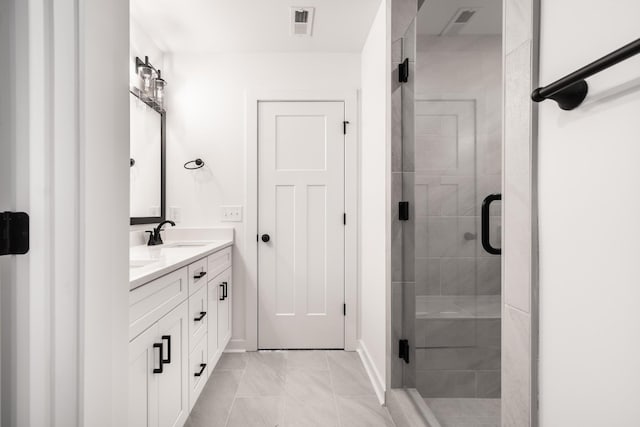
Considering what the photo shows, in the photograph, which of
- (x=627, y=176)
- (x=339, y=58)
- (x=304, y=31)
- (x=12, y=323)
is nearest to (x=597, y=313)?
(x=627, y=176)

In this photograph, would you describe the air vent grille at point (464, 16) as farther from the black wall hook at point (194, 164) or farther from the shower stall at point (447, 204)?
the black wall hook at point (194, 164)

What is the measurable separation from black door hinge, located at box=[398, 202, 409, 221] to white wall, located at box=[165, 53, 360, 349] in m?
1.39

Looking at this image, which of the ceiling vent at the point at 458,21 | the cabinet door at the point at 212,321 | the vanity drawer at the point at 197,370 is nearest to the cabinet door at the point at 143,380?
the vanity drawer at the point at 197,370

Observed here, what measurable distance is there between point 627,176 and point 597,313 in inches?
9.0

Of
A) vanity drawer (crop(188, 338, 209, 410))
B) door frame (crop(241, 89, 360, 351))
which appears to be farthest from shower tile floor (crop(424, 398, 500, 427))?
vanity drawer (crop(188, 338, 209, 410))

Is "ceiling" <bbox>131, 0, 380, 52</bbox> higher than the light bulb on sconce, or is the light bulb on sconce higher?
"ceiling" <bbox>131, 0, 380, 52</bbox>

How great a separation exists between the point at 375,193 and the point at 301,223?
783 millimetres

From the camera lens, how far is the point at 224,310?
2.58m

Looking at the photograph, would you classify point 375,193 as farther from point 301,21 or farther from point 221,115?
point 221,115

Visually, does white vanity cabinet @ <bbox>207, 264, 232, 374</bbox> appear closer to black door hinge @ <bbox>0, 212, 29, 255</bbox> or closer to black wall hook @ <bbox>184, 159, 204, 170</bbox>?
black wall hook @ <bbox>184, 159, 204, 170</bbox>

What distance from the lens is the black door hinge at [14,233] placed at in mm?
558

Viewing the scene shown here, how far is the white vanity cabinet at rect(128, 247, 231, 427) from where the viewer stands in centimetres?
121

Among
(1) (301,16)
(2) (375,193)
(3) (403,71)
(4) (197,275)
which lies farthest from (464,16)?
(4) (197,275)

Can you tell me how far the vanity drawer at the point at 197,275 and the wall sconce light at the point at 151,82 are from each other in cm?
134
